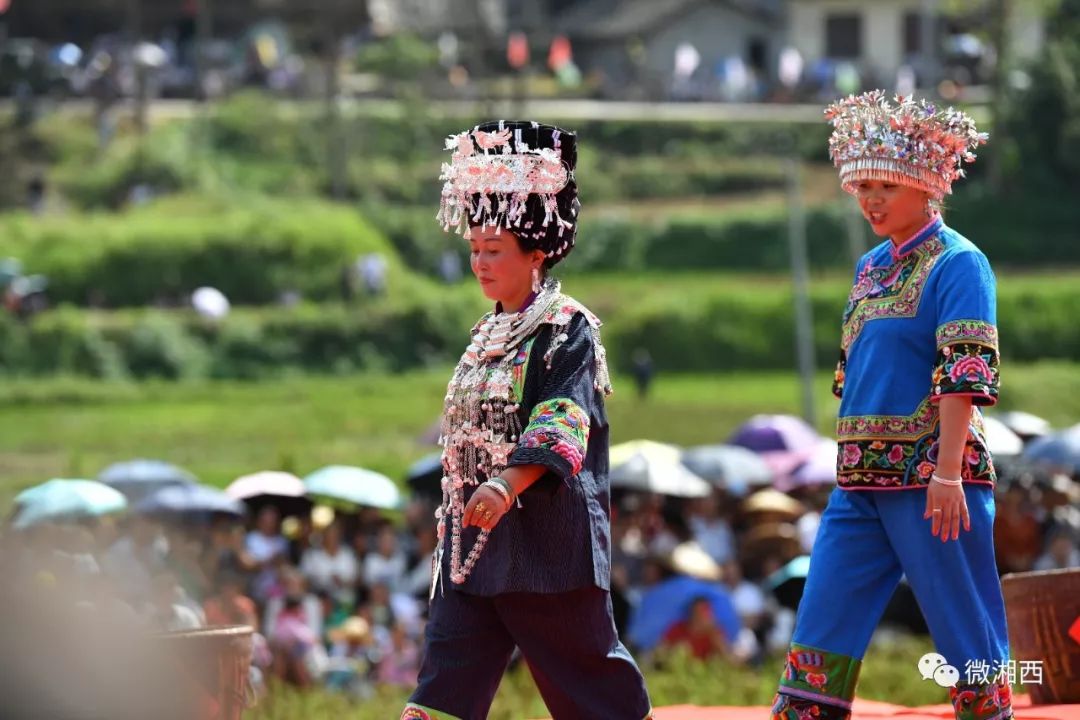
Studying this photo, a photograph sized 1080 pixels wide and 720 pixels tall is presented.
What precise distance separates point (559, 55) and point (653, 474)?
35404mm

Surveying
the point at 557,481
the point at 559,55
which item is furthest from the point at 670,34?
the point at 557,481

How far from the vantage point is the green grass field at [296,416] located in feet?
88.4

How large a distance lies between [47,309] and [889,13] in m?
28.2

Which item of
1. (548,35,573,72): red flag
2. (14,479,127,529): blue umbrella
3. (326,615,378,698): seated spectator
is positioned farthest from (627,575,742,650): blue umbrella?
(548,35,573,72): red flag

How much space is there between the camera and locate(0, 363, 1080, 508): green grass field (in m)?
27.0

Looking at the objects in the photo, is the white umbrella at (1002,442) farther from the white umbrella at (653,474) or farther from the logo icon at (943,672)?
the logo icon at (943,672)

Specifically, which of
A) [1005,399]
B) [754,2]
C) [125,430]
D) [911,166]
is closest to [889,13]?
[754,2]

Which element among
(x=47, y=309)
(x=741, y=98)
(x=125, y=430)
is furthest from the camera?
(x=741, y=98)

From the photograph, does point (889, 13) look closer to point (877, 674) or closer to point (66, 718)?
point (877, 674)

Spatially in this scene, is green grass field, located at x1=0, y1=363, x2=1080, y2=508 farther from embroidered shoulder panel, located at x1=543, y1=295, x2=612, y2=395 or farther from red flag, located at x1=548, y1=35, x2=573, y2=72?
embroidered shoulder panel, located at x1=543, y1=295, x2=612, y2=395

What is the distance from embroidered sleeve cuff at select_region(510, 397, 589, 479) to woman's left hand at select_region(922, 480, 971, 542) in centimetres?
94

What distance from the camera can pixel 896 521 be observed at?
5773 mm

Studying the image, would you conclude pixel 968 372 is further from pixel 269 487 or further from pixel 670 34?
pixel 670 34

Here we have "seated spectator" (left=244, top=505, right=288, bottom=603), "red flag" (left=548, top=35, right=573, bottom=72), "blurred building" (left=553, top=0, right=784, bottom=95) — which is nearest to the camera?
"seated spectator" (left=244, top=505, right=288, bottom=603)
